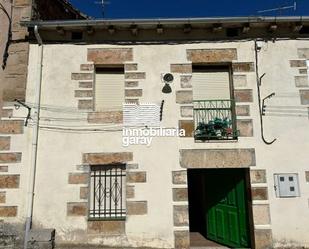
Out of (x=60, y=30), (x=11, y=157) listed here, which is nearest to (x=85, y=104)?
(x=60, y=30)

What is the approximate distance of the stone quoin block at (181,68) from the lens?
8289mm

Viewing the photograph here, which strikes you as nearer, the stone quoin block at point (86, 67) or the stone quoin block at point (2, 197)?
the stone quoin block at point (2, 197)

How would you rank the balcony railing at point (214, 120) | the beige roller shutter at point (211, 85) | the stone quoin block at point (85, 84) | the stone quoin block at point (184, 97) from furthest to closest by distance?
the beige roller shutter at point (211, 85) → the stone quoin block at point (85, 84) → the stone quoin block at point (184, 97) → the balcony railing at point (214, 120)

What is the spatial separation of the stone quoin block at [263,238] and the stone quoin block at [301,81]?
3360 mm

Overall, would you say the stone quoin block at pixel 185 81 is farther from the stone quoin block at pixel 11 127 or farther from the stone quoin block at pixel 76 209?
the stone quoin block at pixel 11 127

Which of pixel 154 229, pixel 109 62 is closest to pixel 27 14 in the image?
pixel 109 62

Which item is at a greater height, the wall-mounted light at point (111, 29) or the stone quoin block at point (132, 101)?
the wall-mounted light at point (111, 29)

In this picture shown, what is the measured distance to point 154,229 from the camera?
7586 mm

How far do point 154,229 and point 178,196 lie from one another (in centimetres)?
86

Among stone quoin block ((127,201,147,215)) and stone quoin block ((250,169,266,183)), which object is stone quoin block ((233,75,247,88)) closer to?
stone quoin block ((250,169,266,183))

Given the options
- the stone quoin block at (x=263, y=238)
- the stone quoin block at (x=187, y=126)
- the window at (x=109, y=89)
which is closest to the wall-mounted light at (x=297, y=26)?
the stone quoin block at (x=187, y=126)

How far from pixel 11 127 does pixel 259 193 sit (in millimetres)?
5632

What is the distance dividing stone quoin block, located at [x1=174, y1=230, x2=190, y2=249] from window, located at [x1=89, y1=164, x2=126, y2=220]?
1.22 m

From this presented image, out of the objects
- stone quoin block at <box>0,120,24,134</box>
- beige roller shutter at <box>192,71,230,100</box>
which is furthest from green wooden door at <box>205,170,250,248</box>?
stone quoin block at <box>0,120,24,134</box>
